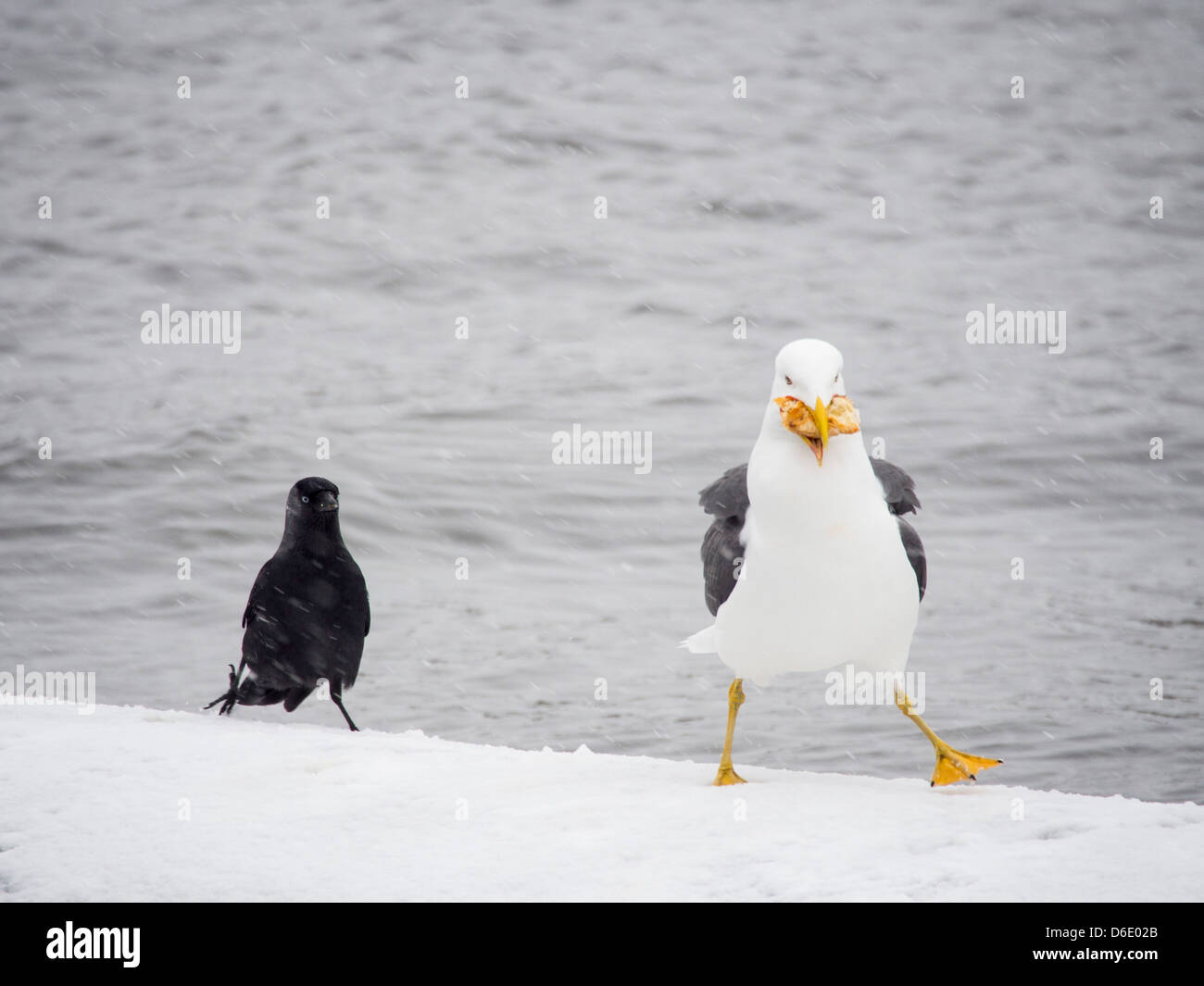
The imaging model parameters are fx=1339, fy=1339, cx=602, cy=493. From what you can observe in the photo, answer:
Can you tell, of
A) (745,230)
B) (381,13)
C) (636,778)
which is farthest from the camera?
(381,13)

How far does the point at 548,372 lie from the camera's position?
53.1 ft

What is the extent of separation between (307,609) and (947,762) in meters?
2.66

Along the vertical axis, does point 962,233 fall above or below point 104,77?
below

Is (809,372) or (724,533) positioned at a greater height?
(809,372)

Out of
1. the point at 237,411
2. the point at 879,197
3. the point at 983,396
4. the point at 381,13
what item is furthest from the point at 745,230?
the point at 381,13

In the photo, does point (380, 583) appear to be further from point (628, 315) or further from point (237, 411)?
point (628, 315)

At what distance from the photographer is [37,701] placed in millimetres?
5695

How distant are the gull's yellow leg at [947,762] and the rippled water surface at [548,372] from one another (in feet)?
6.18

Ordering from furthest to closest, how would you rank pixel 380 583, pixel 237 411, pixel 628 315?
1. pixel 628 315
2. pixel 237 411
3. pixel 380 583

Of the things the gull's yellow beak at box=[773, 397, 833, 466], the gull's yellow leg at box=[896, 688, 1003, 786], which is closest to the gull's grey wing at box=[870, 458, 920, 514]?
the gull's yellow beak at box=[773, 397, 833, 466]

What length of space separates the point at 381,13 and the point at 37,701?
86.2 ft

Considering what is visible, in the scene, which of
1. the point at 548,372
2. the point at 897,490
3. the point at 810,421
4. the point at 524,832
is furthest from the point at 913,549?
the point at 548,372

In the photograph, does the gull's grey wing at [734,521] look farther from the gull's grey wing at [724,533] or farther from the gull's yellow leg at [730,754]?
the gull's yellow leg at [730,754]

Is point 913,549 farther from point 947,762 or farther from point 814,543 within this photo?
point 947,762
